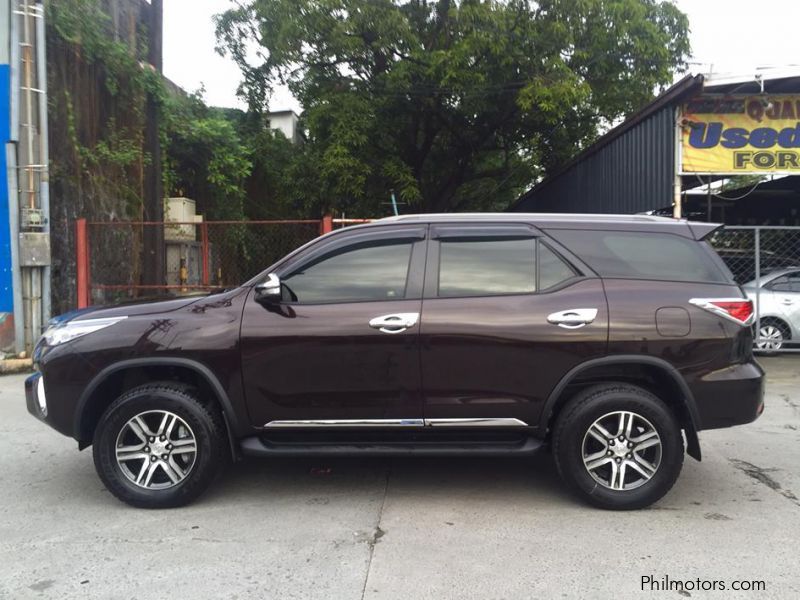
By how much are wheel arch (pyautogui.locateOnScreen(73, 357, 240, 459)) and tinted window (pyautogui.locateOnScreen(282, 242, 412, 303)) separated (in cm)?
76

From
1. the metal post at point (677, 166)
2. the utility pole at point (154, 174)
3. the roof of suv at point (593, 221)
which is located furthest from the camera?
the utility pole at point (154, 174)

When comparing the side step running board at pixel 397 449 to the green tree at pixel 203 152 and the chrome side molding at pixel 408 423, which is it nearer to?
the chrome side molding at pixel 408 423

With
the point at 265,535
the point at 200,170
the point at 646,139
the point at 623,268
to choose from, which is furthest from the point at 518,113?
the point at 265,535

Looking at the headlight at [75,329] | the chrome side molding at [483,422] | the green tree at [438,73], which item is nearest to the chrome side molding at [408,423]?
the chrome side molding at [483,422]

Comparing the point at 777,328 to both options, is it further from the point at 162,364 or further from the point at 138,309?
the point at 138,309

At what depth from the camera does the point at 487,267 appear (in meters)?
4.38

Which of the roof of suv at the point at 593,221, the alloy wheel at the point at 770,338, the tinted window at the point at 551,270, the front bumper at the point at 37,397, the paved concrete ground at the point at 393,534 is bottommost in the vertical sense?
the paved concrete ground at the point at 393,534

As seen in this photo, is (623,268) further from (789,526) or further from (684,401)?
(789,526)

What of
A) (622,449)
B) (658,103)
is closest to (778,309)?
(658,103)

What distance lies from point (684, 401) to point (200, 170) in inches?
495

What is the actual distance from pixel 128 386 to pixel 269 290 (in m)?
1.25

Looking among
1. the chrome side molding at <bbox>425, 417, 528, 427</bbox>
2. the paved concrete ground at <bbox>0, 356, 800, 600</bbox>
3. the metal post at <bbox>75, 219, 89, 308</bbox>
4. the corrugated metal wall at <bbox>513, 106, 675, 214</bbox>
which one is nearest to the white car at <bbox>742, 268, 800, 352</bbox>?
the corrugated metal wall at <bbox>513, 106, 675, 214</bbox>

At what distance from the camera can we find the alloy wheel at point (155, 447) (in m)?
4.27

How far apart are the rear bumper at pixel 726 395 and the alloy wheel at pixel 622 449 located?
0.36 metres
